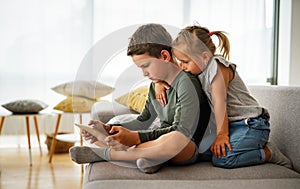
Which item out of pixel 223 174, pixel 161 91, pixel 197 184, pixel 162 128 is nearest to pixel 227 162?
pixel 223 174

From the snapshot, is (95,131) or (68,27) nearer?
(95,131)

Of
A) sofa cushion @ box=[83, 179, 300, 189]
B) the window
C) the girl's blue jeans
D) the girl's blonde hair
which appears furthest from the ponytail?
the window

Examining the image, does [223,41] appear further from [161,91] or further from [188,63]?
[161,91]

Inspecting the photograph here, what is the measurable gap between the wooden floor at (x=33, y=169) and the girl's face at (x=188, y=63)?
4.21ft

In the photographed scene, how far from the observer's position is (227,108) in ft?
5.71

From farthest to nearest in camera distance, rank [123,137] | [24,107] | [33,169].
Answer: [24,107]
[33,169]
[123,137]

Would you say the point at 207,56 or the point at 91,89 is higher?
the point at 207,56

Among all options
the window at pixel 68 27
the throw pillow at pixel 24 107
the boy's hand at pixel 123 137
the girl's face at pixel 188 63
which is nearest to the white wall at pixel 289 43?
the window at pixel 68 27

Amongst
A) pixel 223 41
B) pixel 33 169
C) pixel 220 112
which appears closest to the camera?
pixel 220 112

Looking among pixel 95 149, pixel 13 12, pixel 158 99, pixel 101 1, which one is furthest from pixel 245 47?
pixel 95 149

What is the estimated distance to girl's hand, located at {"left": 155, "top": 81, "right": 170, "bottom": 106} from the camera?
1.73 meters

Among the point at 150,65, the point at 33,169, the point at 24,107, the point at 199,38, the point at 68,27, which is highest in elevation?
the point at 68,27

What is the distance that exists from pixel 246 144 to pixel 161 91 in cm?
41

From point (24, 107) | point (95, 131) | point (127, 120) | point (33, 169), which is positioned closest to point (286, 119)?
point (127, 120)
